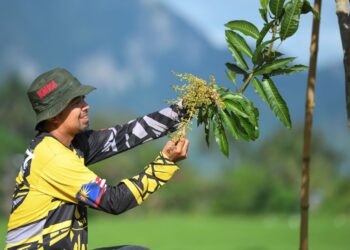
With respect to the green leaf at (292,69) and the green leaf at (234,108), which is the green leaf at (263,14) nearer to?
the green leaf at (292,69)

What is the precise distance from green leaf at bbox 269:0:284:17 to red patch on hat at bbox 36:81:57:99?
4.04ft

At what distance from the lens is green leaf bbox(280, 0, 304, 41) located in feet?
11.0

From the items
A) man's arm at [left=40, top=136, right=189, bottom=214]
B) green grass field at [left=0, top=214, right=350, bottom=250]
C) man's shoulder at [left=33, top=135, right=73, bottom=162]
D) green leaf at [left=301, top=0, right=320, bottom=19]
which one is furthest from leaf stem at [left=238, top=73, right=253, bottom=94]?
green grass field at [left=0, top=214, right=350, bottom=250]

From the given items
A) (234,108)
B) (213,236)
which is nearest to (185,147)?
(234,108)

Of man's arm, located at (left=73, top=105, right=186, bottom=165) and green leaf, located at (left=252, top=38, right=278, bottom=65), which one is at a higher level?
green leaf, located at (left=252, top=38, right=278, bottom=65)

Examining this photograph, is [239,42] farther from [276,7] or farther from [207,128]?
[207,128]

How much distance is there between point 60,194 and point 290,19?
59.5 inches

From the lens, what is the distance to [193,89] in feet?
11.0

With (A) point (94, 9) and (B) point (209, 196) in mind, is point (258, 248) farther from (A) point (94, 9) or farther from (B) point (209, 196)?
(A) point (94, 9)

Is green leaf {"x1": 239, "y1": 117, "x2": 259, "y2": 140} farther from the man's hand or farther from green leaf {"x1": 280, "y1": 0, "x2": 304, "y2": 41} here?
green leaf {"x1": 280, "y1": 0, "x2": 304, "y2": 41}

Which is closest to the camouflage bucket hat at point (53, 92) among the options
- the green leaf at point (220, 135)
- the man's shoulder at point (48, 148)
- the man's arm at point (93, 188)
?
the man's shoulder at point (48, 148)

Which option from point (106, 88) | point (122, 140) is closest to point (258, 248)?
point (122, 140)

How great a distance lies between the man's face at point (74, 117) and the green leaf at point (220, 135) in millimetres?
692

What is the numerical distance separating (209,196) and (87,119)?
33.3 metres
